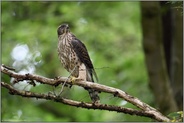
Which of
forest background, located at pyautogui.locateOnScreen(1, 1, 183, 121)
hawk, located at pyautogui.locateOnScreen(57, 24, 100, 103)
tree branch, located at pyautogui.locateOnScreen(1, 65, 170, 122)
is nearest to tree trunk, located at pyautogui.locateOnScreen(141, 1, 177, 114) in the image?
forest background, located at pyautogui.locateOnScreen(1, 1, 183, 121)

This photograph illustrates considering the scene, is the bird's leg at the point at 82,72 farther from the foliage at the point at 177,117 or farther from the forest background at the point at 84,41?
the forest background at the point at 84,41

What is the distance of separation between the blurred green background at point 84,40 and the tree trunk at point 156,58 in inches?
41.3

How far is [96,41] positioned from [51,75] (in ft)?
4.27

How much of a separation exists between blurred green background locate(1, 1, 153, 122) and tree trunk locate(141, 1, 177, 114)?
1048 millimetres

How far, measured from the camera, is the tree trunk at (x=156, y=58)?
8.80 metres

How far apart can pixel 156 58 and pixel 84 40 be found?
3287 mm

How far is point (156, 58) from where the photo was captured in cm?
898

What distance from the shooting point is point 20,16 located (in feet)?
35.5

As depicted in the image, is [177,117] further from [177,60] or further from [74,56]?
[177,60]

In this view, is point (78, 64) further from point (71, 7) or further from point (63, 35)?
point (71, 7)

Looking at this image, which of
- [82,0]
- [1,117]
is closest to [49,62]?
[82,0]

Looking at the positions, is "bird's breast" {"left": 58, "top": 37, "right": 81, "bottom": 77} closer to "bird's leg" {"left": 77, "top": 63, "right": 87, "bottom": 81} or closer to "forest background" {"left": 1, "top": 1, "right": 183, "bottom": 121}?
"bird's leg" {"left": 77, "top": 63, "right": 87, "bottom": 81}

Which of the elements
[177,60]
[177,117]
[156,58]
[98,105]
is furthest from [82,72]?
[177,60]

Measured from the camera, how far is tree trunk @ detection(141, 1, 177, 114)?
8805 millimetres
